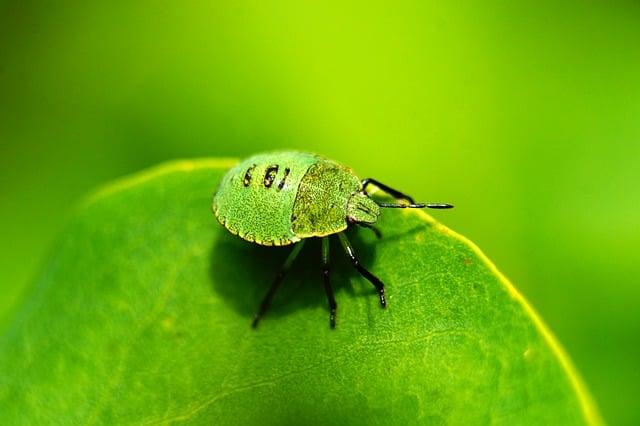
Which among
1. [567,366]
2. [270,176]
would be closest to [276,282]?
[270,176]

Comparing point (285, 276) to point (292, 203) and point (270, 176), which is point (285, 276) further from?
point (270, 176)

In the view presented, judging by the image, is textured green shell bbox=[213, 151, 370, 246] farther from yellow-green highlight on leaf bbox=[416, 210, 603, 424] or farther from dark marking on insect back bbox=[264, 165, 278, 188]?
yellow-green highlight on leaf bbox=[416, 210, 603, 424]

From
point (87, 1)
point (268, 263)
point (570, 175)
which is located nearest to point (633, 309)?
point (570, 175)

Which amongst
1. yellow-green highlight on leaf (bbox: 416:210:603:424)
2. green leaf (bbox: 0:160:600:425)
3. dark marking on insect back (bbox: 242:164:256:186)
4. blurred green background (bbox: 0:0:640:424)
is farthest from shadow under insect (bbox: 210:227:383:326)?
blurred green background (bbox: 0:0:640:424)

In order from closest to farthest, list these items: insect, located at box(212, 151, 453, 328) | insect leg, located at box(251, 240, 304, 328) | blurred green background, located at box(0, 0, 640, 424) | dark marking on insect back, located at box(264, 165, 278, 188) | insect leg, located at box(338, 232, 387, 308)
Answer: insect leg, located at box(338, 232, 387, 308), insect leg, located at box(251, 240, 304, 328), insect, located at box(212, 151, 453, 328), dark marking on insect back, located at box(264, 165, 278, 188), blurred green background, located at box(0, 0, 640, 424)

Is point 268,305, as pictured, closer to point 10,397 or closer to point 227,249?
point 227,249

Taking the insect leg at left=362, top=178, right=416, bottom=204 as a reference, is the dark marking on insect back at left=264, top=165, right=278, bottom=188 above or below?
above

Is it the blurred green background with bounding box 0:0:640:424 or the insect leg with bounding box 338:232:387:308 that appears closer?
the insect leg with bounding box 338:232:387:308

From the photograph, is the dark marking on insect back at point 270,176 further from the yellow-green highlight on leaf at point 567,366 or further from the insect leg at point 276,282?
the yellow-green highlight on leaf at point 567,366
